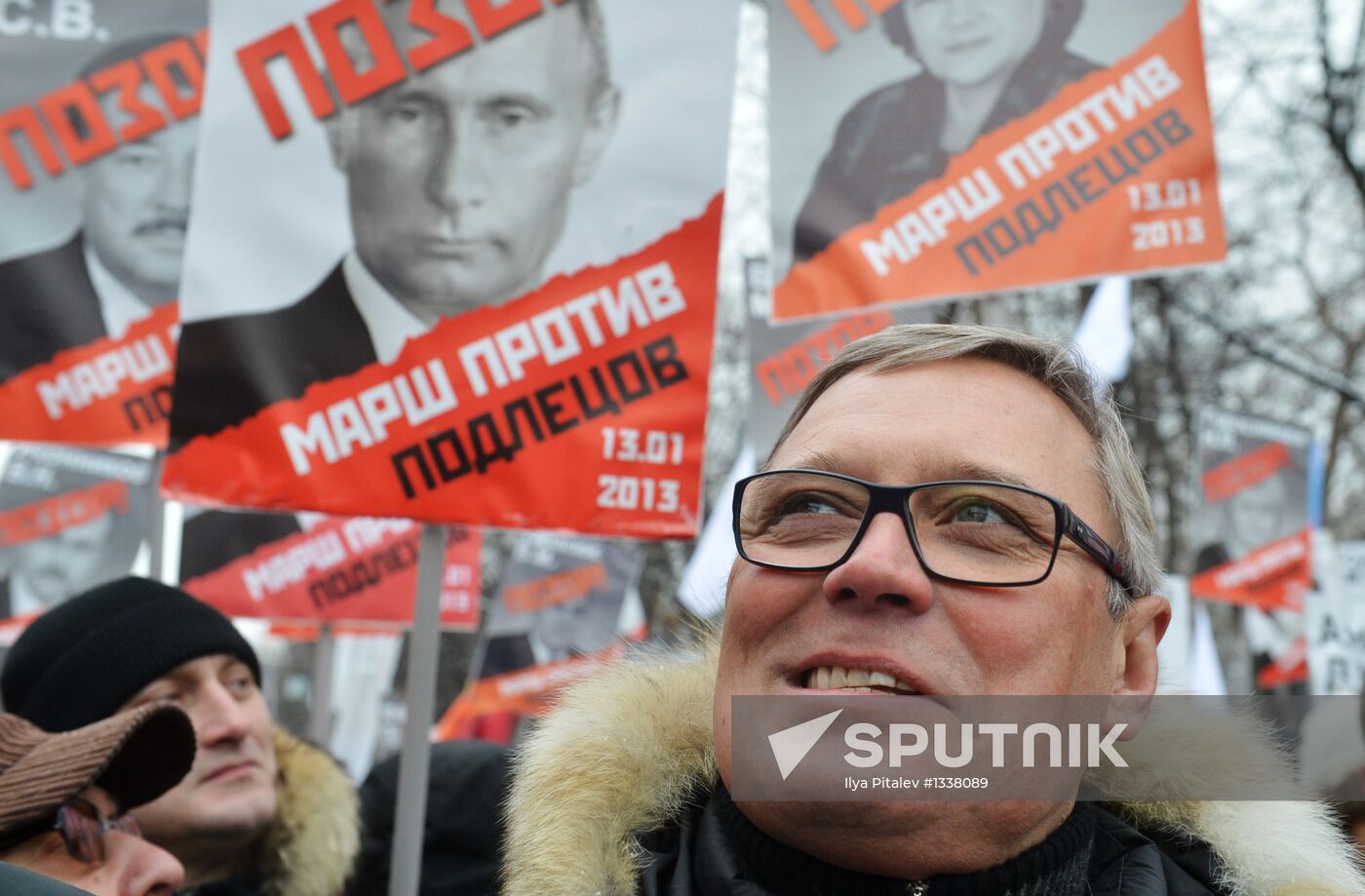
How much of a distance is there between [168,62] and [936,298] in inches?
94.5

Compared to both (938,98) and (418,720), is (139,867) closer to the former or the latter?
(418,720)

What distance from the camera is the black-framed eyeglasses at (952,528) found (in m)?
1.65

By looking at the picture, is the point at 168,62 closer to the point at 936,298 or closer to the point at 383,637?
the point at 936,298

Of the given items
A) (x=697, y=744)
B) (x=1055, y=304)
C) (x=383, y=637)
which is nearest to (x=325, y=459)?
(x=697, y=744)

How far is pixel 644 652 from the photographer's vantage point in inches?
80.8

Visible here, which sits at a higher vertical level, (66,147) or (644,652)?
(66,147)

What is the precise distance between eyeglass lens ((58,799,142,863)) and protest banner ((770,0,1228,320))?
7.71 ft

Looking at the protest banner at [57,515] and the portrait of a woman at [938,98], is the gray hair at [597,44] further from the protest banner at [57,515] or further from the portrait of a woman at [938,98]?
the protest banner at [57,515]

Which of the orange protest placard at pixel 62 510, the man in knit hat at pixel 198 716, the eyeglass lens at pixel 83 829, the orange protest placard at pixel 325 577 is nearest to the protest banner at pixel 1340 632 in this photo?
the orange protest placard at pixel 325 577

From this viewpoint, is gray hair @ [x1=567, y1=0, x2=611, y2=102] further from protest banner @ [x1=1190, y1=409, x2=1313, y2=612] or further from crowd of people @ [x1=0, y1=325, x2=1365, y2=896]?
protest banner @ [x1=1190, y1=409, x2=1313, y2=612]

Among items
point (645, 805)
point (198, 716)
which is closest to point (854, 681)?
point (645, 805)

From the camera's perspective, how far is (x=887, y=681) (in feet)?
5.19

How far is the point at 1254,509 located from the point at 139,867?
369 inches

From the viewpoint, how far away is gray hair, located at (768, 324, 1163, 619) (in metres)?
1.85
